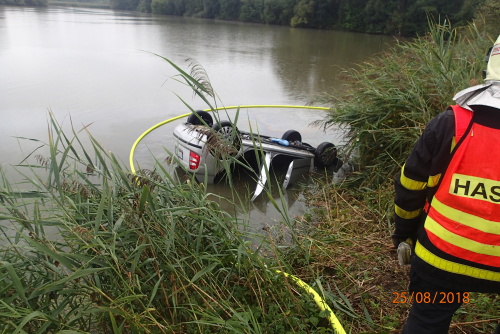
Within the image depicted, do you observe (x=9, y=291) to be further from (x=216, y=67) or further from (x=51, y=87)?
(x=216, y=67)

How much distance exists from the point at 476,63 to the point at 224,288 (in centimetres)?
375

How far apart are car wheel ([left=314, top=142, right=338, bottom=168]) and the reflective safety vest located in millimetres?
3535

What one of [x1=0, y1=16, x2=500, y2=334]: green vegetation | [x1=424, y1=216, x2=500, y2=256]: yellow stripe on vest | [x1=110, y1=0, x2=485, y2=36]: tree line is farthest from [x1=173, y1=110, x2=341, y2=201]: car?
[x1=110, y1=0, x2=485, y2=36]: tree line

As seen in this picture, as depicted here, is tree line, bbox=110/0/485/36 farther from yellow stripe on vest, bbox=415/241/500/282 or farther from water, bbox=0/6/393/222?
yellow stripe on vest, bbox=415/241/500/282

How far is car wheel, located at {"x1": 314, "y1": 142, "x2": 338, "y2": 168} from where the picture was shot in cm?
500

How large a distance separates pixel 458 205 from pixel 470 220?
0.22 feet

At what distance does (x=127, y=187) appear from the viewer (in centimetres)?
197

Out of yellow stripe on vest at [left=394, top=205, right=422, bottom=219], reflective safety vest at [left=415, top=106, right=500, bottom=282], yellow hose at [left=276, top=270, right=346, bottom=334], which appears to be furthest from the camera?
yellow hose at [left=276, top=270, right=346, bottom=334]

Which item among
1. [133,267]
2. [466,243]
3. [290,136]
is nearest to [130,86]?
[290,136]

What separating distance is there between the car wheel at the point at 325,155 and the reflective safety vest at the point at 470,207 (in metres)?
3.54

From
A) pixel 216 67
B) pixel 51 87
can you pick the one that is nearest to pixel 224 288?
pixel 51 87

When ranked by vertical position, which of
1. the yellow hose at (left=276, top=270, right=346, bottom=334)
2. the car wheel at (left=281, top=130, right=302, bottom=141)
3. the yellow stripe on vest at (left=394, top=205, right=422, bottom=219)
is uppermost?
the yellow stripe on vest at (left=394, top=205, right=422, bottom=219)

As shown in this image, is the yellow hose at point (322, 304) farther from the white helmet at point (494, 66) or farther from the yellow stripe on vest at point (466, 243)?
the white helmet at point (494, 66)
